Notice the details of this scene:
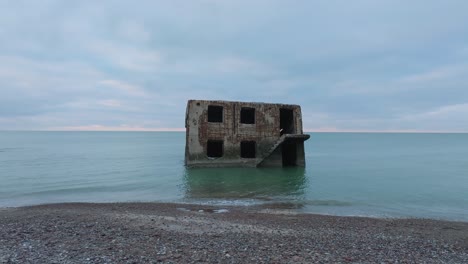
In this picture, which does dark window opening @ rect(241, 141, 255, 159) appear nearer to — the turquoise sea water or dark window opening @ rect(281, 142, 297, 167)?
dark window opening @ rect(281, 142, 297, 167)

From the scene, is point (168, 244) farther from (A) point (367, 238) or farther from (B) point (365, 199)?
(B) point (365, 199)

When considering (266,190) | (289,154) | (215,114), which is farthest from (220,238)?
(289,154)

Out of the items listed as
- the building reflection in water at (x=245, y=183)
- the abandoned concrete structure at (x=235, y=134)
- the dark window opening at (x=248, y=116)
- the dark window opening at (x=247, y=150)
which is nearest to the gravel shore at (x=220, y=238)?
the building reflection in water at (x=245, y=183)

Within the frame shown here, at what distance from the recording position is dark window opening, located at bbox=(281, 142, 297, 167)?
32969 mm

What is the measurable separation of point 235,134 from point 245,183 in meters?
6.13

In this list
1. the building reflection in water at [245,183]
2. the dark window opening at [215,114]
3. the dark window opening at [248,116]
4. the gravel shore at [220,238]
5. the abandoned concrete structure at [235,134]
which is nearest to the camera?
the gravel shore at [220,238]

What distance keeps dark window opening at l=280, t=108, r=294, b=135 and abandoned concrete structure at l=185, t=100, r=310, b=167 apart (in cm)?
60

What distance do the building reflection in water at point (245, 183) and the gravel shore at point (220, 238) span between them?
195 inches

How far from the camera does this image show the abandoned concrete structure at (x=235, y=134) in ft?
90.9

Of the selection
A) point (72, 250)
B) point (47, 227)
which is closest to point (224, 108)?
point (47, 227)

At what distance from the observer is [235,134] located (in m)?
28.4

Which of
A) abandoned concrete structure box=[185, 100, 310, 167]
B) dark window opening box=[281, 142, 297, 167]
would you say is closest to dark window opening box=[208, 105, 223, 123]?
abandoned concrete structure box=[185, 100, 310, 167]

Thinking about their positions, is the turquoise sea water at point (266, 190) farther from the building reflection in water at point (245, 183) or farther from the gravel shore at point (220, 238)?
the gravel shore at point (220, 238)

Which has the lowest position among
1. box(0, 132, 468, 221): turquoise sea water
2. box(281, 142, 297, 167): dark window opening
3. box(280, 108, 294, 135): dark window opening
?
box(0, 132, 468, 221): turquoise sea water
